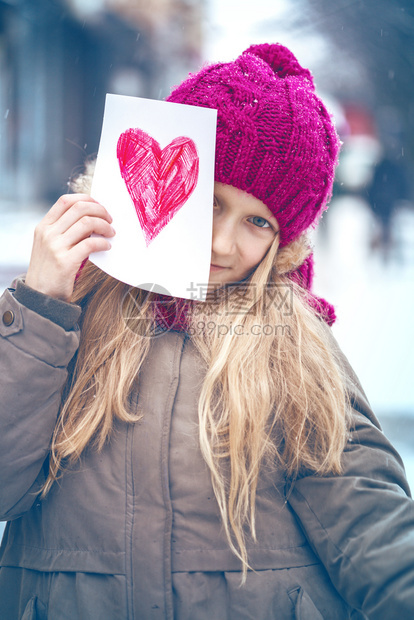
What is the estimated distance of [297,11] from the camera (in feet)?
11.8

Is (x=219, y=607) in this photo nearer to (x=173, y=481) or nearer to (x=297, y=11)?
(x=173, y=481)

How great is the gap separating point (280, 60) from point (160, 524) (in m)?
1.04

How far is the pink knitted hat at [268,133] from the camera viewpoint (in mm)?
954

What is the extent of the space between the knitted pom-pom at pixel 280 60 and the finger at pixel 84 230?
1.87 feet

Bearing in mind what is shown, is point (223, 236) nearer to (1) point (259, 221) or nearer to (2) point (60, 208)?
(1) point (259, 221)

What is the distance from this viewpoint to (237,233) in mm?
1004

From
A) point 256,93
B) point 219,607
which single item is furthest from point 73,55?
point 219,607

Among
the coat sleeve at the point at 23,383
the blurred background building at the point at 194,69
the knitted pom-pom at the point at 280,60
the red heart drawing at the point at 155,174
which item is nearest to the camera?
the coat sleeve at the point at 23,383

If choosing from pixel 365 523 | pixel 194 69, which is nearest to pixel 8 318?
pixel 365 523

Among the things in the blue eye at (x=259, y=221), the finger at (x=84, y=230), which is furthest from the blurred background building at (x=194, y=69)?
the finger at (x=84, y=230)

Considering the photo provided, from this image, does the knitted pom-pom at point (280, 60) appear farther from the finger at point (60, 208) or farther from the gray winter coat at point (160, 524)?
the gray winter coat at point (160, 524)

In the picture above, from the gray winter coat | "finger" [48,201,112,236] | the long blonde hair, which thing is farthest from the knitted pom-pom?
the gray winter coat

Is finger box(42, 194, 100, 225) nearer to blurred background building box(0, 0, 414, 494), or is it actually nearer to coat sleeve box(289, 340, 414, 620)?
coat sleeve box(289, 340, 414, 620)

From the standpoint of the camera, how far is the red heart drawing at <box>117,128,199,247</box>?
0.94 meters
